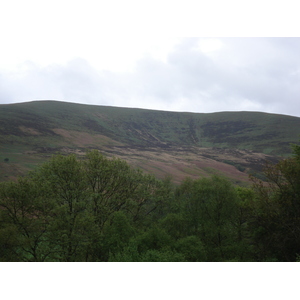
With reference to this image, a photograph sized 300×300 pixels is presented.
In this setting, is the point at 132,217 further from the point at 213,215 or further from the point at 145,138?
the point at 145,138

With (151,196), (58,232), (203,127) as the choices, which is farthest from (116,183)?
(203,127)

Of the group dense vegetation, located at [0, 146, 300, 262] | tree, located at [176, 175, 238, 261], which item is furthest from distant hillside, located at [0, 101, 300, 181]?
tree, located at [176, 175, 238, 261]

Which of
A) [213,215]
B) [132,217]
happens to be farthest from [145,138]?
[213,215]

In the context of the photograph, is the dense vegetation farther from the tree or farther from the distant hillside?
the distant hillside

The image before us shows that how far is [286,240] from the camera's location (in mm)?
19281

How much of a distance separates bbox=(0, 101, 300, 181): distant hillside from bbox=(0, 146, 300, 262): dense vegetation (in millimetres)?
29022

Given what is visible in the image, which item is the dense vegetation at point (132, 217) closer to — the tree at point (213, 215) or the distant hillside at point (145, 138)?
the tree at point (213, 215)

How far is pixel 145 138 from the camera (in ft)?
495

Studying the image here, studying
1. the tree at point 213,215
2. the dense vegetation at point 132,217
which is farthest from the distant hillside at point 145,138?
the tree at point 213,215

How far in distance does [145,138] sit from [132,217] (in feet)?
399

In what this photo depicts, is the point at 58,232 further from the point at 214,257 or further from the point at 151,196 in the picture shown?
the point at 214,257

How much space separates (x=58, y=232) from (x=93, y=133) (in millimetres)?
111844

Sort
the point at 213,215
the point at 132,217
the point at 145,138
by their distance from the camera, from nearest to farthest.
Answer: the point at 213,215
the point at 132,217
the point at 145,138

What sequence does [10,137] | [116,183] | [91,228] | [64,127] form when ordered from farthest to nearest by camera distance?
[64,127] < [10,137] < [116,183] < [91,228]
